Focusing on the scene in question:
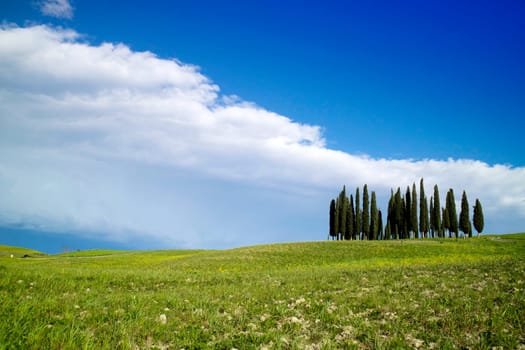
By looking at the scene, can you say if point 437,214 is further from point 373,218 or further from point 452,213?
point 373,218

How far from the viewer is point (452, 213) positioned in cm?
8731

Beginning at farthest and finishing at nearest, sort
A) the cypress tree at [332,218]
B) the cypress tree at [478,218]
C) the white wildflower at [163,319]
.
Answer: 1. the cypress tree at [332,218]
2. the cypress tree at [478,218]
3. the white wildflower at [163,319]

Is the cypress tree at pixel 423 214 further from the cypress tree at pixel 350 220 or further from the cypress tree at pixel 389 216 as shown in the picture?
the cypress tree at pixel 350 220

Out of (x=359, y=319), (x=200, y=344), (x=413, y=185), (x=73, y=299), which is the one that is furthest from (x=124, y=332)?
(x=413, y=185)

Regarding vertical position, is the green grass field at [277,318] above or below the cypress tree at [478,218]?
below

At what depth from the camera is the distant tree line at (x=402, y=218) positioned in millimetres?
87000

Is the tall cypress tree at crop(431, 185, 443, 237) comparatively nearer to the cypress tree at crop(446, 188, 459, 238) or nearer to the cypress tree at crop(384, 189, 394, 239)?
the cypress tree at crop(446, 188, 459, 238)

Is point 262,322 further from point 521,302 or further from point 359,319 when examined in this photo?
point 521,302

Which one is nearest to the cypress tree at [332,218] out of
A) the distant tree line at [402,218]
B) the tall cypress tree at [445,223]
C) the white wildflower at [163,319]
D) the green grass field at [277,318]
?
the distant tree line at [402,218]

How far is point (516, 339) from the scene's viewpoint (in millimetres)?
7676

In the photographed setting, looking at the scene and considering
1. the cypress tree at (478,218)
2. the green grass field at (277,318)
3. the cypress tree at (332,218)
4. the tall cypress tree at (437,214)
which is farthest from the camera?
the cypress tree at (332,218)

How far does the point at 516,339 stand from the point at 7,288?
17.4 meters

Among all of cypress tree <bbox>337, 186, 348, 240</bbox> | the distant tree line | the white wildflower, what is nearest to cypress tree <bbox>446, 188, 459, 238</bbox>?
the distant tree line

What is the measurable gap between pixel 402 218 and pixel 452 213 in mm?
12652
